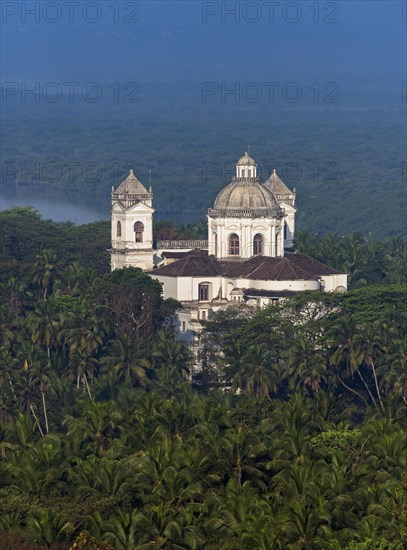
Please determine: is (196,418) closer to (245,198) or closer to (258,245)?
(245,198)

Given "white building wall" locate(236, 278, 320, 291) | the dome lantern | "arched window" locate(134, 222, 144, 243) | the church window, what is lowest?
the church window

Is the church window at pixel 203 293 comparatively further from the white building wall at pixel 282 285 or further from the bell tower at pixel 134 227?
the bell tower at pixel 134 227

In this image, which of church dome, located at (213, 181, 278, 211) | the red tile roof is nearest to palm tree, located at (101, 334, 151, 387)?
→ the red tile roof

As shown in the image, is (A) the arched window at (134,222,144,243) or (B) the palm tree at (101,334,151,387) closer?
(B) the palm tree at (101,334,151,387)

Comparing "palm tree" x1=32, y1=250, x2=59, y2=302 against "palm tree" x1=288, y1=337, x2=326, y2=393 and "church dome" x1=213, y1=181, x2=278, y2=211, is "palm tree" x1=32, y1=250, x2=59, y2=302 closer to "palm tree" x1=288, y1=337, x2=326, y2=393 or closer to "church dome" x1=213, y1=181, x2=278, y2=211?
"church dome" x1=213, y1=181, x2=278, y2=211

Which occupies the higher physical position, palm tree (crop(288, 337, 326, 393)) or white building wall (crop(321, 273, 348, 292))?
white building wall (crop(321, 273, 348, 292))

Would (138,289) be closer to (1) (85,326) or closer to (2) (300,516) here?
(1) (85,326)

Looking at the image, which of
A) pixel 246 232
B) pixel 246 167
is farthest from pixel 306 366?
pixel 246 167
